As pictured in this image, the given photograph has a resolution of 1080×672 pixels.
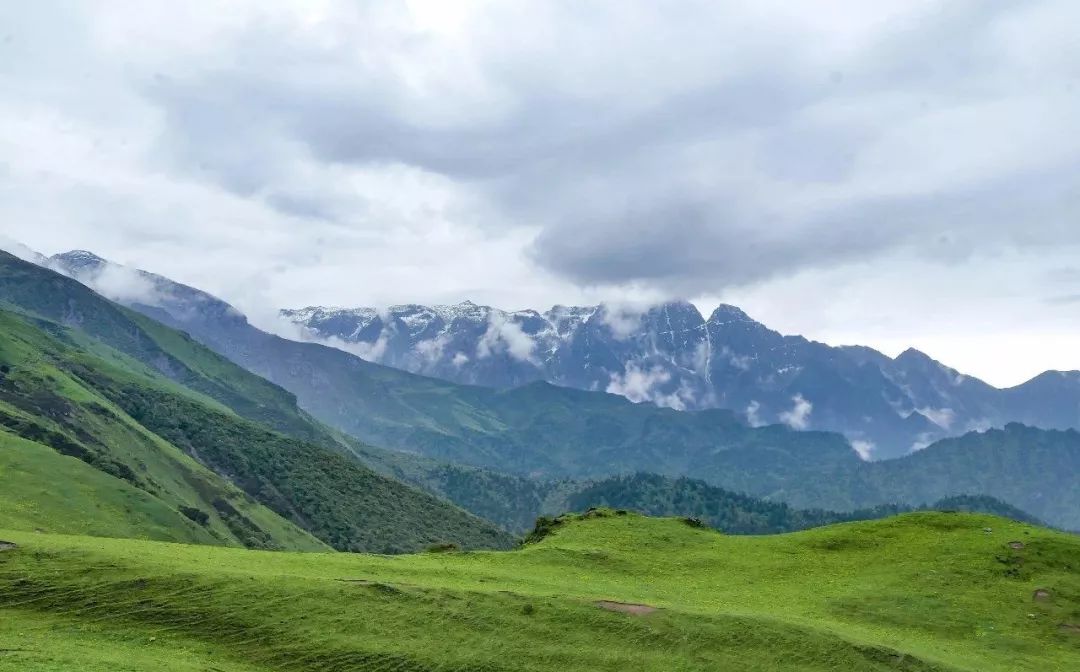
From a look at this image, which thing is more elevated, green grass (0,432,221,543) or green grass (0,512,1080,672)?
green grass (0,512,1080,672)

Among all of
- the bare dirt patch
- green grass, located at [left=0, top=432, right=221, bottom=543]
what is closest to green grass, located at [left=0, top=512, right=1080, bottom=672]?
the bare dirt patch

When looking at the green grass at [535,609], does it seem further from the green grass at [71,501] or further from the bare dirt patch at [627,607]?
the green grass at [71,501]

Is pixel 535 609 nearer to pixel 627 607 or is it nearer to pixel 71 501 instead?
pixel 627 607

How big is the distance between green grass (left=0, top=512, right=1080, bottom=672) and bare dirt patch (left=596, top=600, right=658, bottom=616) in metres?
0.89

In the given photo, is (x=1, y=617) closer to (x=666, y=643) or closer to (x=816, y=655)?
(x=666, y=643)

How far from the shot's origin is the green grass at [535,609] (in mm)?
47469

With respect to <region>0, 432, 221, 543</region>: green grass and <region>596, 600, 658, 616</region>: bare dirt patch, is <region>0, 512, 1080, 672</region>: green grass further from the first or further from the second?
<region>0, 432, 221, 543</region>: green grass

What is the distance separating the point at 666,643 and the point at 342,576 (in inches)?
914

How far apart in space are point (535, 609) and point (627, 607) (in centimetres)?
711

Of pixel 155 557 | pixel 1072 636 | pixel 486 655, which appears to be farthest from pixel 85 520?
pixel 1072 636

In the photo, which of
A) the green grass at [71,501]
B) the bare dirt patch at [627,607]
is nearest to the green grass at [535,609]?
the bare dirt patch at [627,607]

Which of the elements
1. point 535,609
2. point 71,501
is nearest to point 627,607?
point 535,609

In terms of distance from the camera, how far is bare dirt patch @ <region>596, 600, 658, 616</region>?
2253 inches

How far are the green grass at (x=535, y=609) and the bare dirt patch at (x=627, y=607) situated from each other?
89 centimetres
